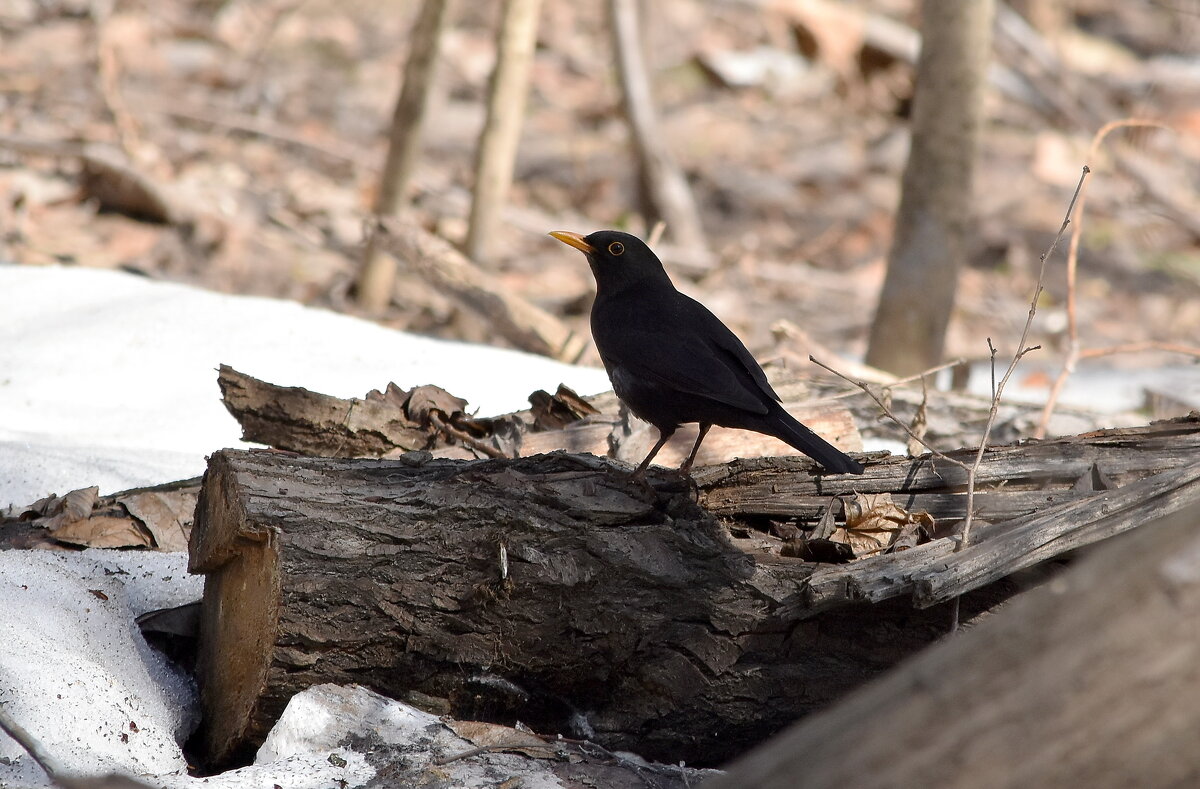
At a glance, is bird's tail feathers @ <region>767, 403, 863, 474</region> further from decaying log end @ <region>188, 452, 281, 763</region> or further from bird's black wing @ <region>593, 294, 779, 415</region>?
decaying log end @ <region>188, 452, 281, 763</region>

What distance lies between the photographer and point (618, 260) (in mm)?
4051

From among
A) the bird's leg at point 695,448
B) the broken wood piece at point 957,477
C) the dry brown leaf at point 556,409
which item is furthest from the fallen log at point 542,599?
the dry brown leaf at point 556,409

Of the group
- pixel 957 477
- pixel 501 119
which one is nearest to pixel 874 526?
pixel 957 477

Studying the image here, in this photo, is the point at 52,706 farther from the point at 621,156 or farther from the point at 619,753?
the point at 621,156

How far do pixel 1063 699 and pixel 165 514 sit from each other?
2932mm

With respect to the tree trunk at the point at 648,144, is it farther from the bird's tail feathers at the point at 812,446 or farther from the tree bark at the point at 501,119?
the bird's tail feathers at the point at 812,446

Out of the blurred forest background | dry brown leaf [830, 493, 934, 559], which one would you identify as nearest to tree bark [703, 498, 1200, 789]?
dry brown leaf [830, 493, 934, 559]

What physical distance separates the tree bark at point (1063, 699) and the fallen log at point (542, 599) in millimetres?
1177

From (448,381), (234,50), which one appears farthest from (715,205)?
(448,381)

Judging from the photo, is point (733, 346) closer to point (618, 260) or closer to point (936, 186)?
point (618, 260)

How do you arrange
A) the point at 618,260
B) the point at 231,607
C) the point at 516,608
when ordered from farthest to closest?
the point at 618,260 < the point at 231,607 < the point at 516,608

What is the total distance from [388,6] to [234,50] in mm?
3181

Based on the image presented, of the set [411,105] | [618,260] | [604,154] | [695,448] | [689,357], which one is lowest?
[695,448]

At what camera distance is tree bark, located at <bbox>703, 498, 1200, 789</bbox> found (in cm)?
141
